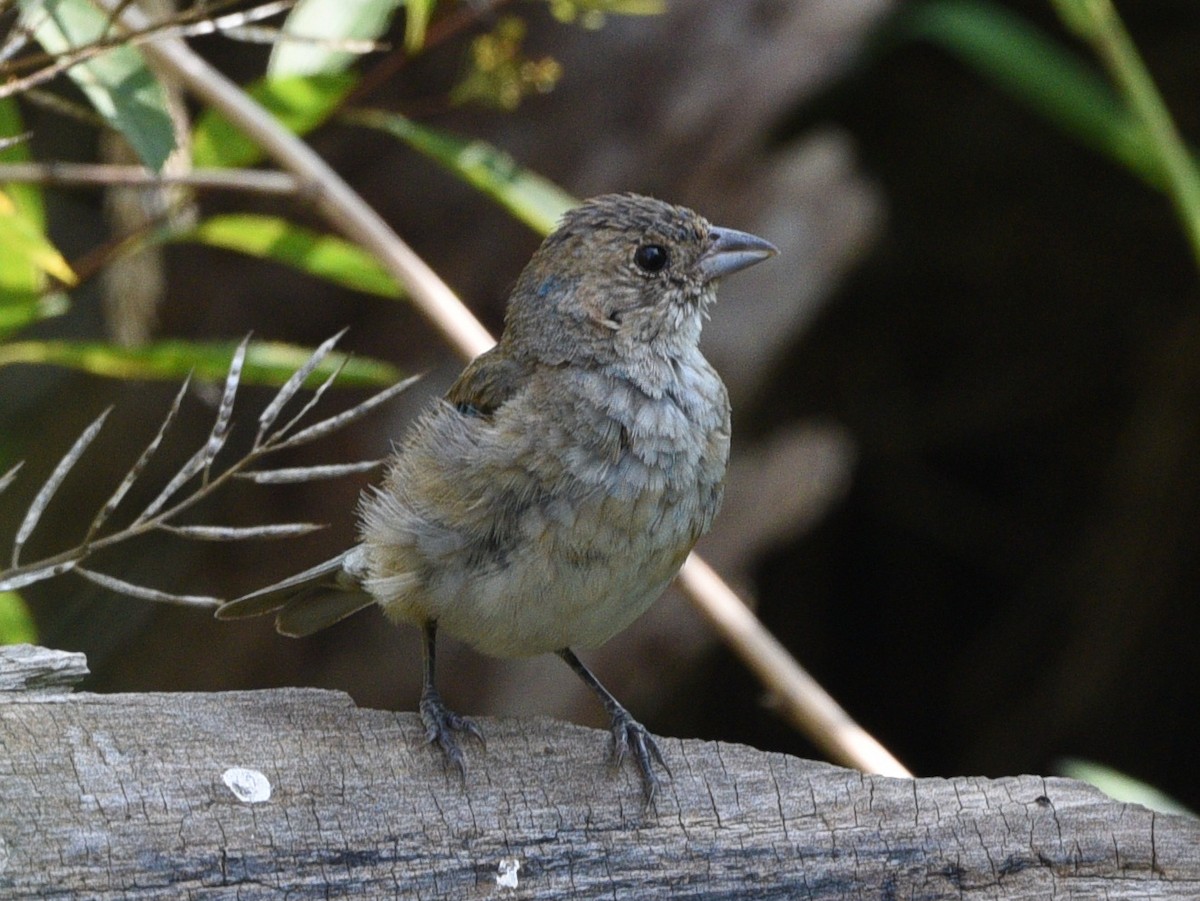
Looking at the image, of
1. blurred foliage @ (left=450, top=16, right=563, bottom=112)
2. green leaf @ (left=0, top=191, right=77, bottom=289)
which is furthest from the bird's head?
green leaf @ (left=0, top=191, right=77, bottom=289)

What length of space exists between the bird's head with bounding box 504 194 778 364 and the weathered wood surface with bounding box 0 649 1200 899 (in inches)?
33.0

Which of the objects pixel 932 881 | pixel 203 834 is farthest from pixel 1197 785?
pixel 203 834

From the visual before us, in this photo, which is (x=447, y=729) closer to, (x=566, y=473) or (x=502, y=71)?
(x=566, y=473)

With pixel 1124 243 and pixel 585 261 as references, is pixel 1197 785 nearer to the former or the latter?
pixel 1124 243

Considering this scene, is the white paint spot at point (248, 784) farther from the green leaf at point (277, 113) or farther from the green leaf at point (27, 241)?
the green leaf at point (277, 113)

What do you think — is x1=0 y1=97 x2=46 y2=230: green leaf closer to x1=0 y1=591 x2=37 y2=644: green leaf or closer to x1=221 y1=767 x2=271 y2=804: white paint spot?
x1=0 y1=591 x2=37 y2=644: green leaf

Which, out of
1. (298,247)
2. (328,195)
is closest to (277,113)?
(298,247)

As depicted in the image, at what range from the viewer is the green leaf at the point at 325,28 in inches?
118

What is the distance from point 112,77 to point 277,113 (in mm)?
701

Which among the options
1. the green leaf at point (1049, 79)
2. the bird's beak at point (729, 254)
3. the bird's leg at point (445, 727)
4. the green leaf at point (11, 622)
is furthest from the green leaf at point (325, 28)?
the green leaf at point (1049, 79)

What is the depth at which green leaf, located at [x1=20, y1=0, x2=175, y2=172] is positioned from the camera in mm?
2424

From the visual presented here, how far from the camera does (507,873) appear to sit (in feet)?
7.42

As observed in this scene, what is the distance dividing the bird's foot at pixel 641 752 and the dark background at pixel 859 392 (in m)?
2.31

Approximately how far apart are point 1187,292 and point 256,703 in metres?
4.64
